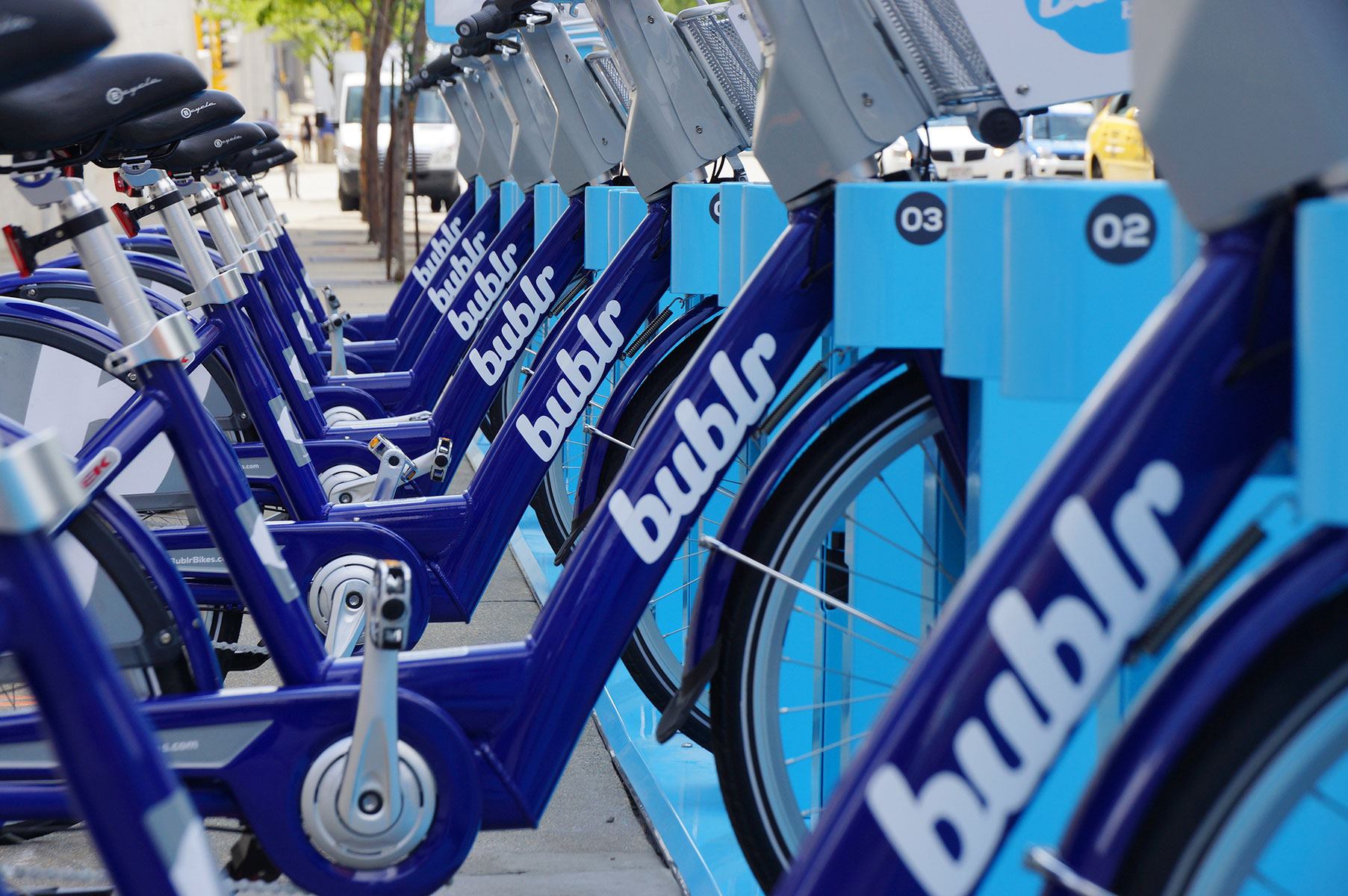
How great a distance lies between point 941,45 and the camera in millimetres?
2363

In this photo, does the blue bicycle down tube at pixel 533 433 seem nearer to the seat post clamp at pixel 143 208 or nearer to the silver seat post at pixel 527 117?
the seat post clamp at pixel 143 208

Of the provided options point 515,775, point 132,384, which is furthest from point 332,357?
point 515,775

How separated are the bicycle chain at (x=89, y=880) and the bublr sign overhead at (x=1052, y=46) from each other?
1515 mm

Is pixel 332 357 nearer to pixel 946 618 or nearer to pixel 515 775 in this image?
pixel 515 775

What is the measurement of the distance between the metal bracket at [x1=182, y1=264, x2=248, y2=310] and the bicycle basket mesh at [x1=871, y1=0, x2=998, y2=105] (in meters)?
1.71

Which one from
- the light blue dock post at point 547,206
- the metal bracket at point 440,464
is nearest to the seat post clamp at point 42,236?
the metal bracket at point 440,464

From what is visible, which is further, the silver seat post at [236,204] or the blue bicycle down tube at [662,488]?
the silver seat post at [236,204]

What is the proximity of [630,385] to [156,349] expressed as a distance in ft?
Answer: 3.99

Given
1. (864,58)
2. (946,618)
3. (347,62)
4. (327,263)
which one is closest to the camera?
(946,618)

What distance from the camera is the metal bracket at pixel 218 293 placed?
11.4ft

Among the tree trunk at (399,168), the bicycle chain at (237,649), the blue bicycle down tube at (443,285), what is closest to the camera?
the bicycle chain at (237,649)

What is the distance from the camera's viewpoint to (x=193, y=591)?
3316 millimetres

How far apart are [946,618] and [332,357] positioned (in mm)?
5066

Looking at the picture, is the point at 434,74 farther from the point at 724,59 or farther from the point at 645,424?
the point at 645,424
